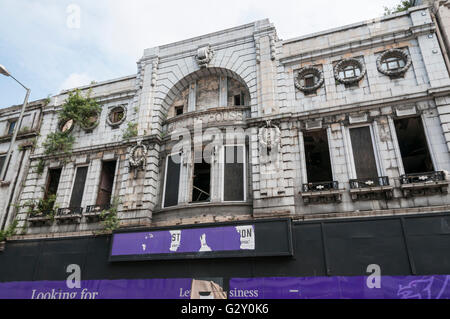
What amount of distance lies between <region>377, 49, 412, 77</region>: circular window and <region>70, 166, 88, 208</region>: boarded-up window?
52.4ft

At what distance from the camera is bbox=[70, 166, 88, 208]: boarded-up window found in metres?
16.2

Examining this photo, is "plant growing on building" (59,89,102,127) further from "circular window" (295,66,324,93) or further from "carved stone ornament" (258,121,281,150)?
"circular window" (295,66,324,93)

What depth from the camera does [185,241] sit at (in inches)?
496

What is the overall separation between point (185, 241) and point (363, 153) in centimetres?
830

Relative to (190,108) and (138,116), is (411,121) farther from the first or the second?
(138,116)

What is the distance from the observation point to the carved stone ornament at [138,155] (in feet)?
50.1

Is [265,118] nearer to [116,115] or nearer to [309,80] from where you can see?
[309,80]

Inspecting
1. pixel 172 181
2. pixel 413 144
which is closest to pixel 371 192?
pixel 413 144

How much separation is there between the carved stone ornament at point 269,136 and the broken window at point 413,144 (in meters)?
5.09

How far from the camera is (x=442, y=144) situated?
11.5m

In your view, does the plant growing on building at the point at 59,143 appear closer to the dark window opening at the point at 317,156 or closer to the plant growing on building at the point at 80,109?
the plant growing on building at the point at 80,109

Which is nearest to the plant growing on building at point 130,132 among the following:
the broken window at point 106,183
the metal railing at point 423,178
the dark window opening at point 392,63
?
the broken window at point 106,183

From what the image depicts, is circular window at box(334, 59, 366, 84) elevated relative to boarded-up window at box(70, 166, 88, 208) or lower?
elevated

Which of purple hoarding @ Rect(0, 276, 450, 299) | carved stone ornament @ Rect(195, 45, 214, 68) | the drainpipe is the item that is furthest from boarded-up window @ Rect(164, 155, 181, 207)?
the drainpipe
